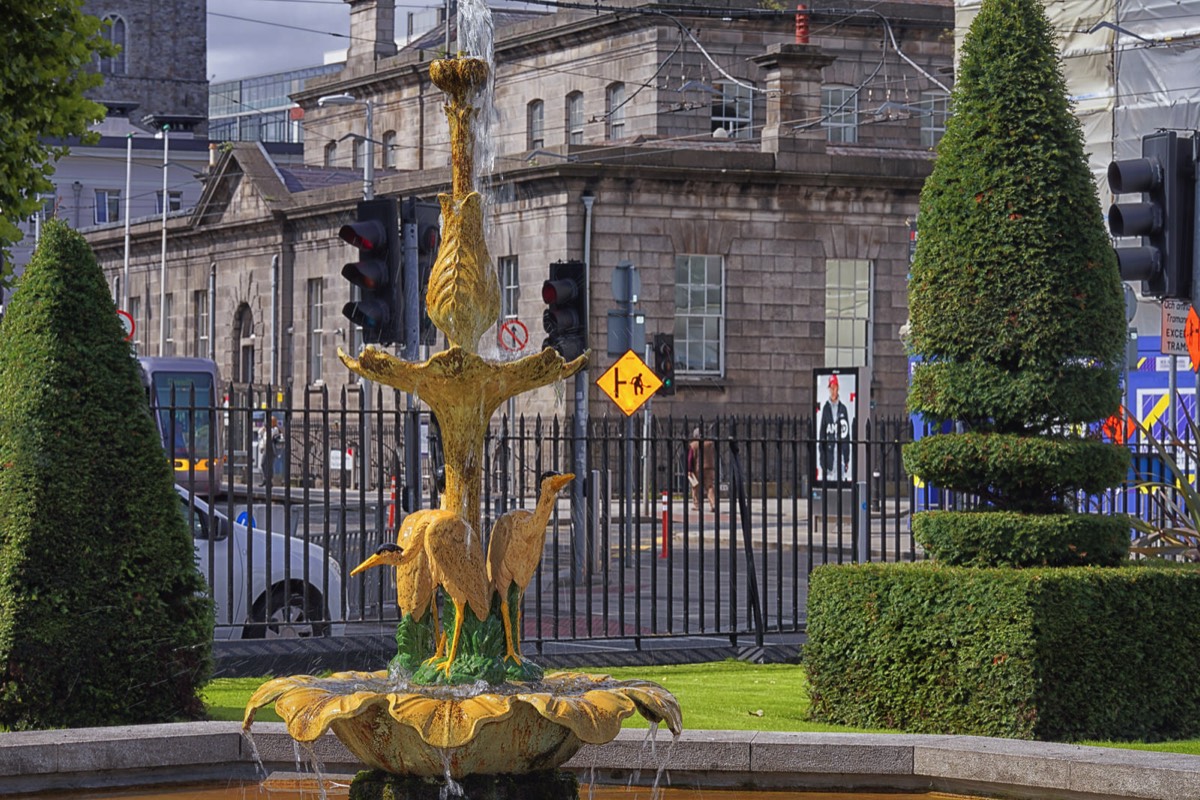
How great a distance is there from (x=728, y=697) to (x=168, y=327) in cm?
4850

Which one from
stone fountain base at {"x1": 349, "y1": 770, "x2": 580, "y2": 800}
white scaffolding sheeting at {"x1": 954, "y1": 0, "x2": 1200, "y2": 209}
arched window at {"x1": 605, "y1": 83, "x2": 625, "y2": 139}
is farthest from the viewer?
arched window at {"x1": 605, "y1": 83, "x2": 625, "y2": 139}

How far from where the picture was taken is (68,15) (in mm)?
14250

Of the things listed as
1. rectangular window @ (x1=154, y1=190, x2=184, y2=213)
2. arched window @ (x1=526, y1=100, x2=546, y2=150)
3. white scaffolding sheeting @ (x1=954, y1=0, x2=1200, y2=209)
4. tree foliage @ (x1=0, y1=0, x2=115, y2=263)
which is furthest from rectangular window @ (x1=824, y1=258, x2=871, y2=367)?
rectangular window @ (x1=154, y1=190, x2=184, y2=213)

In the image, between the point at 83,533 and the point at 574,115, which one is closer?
the point at 83,533

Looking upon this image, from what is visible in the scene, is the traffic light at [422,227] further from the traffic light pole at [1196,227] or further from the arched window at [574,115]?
the arched window at [574,115]

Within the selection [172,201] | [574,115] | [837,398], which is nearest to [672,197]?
[574,115]

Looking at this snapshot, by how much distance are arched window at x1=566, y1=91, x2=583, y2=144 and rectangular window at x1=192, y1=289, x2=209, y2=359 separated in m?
12.6

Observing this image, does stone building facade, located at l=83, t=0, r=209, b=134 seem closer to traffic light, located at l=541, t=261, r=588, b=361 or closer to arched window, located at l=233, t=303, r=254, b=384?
arched window, located at l=233, t=303, r=254, b=384

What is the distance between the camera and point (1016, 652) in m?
9.92

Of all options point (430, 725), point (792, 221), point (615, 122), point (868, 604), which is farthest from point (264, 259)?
point (430, 725)

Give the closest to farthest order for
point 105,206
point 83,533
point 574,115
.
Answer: point 83,533
point 574,115
point 105,206

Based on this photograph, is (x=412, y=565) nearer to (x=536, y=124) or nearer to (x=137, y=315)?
(x=536, y=124)

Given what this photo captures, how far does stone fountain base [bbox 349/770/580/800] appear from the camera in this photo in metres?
7.16

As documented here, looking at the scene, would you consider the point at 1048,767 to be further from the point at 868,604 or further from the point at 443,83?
the point at 443,83
